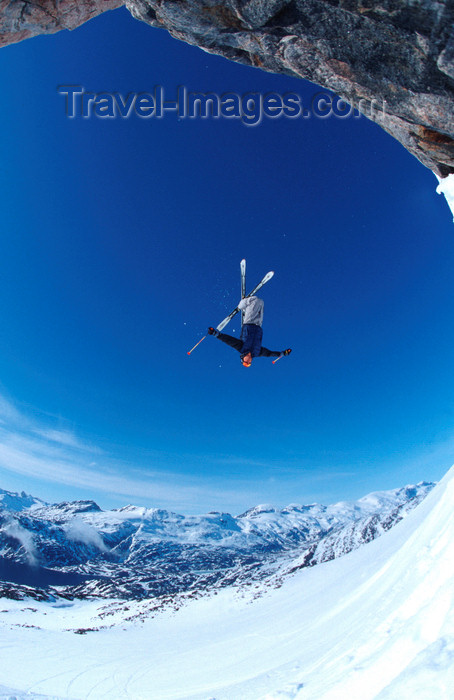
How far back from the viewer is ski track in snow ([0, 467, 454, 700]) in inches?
169

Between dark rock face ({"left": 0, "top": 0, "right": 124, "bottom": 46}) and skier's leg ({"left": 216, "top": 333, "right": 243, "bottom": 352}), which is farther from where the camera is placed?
skier's leg ({"left": 216, "top": 333, "right": 243, "bottom": 352})

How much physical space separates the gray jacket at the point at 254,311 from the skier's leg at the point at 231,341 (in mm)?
961

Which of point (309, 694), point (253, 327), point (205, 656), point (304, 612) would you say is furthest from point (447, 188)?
point (205, 656)

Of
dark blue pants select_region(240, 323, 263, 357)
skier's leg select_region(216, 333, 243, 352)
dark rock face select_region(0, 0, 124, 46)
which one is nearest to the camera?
dark rock face select_region(0, 0, 124, 46)

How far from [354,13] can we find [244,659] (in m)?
22.3

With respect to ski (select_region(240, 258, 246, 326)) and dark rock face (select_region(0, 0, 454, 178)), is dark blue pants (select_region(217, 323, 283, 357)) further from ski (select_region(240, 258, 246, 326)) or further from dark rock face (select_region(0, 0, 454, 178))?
dark rock face (select_region(0, 0, 454, 178))

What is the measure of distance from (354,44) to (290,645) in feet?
66.4

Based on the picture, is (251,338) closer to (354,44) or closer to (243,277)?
(243,277)

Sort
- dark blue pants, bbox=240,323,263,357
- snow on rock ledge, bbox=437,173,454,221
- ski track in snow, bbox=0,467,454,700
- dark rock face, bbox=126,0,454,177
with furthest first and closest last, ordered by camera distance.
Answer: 1. dark blue pants, bbox=240,323,263,357
2. snow on rock ledge, bbox=437,173,454,221
3. dark rock face, bbox=126,0,454,177
4. ski track in snow, bbox=0,467,454,700

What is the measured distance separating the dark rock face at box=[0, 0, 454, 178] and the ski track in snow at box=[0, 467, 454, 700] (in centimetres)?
1140

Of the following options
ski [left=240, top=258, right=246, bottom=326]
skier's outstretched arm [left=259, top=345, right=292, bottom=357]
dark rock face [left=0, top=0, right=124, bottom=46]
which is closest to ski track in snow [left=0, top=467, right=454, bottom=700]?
skier's outstretched arm [left=259, top=345, right=292, bottom=357]

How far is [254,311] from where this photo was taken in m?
11.8

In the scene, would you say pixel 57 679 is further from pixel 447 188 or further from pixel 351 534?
pixel 351 534

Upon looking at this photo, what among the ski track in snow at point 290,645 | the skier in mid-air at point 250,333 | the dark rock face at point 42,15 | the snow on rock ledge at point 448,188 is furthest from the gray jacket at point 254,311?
the dark rock face at point 42,15
